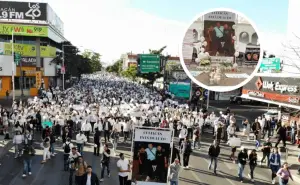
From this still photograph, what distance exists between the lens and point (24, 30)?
48.9m

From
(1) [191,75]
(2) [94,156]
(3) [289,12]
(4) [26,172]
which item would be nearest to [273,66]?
(3) [289,12]

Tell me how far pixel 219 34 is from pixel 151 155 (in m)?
4.41

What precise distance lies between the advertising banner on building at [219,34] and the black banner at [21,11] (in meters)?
50.3

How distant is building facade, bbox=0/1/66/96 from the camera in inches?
1731

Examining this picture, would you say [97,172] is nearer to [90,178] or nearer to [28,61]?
[90,178]

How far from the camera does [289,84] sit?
2206 cm

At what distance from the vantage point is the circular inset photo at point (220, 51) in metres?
6.59

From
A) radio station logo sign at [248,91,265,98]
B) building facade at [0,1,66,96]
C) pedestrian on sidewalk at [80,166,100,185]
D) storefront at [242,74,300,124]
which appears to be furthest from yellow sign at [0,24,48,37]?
pedestrian on sidewalk at [80,166,100,185]

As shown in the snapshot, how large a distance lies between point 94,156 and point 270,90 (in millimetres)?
14895

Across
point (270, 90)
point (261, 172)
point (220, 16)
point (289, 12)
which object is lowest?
point (261, 172)

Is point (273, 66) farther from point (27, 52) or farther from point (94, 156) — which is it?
point (27, 52)

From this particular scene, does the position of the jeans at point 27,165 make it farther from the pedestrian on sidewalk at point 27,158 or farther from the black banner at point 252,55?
the black banner at point 252,55

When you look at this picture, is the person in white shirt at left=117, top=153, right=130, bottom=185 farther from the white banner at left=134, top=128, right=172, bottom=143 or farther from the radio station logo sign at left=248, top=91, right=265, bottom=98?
the radio station logo sign at left=248, top=91, right=265, bottom=98

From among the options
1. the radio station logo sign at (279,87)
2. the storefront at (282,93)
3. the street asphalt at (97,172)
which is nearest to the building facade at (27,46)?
the storefront at (282,93)
